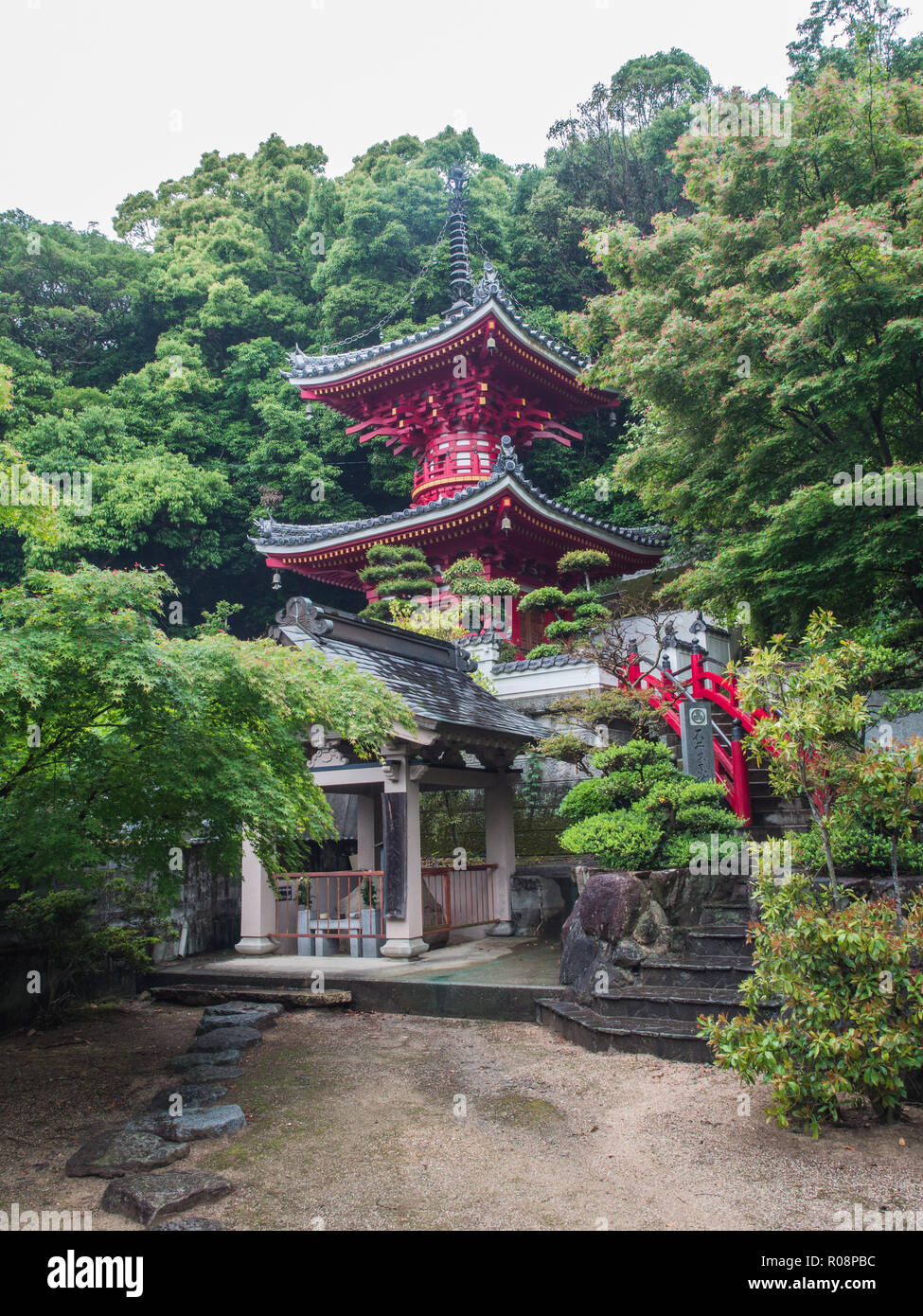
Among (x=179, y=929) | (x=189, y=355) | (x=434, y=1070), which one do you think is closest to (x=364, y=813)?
(x=179, y=929)

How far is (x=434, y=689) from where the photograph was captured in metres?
11.2

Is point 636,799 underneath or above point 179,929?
above

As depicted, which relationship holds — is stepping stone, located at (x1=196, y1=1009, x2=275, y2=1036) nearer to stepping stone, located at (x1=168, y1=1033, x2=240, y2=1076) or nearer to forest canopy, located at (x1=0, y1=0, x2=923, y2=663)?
stepping stone, located at (x1=168, y1=1033, x2=240, y2=1076)

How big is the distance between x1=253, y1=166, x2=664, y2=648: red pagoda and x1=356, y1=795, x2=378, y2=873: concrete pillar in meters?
7.47

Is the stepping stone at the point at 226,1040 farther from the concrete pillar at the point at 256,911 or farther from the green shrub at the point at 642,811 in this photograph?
the green shrub at the point at 642,811

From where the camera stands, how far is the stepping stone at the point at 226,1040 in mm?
7133

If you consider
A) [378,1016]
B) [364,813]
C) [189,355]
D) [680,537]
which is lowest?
[378,1016]

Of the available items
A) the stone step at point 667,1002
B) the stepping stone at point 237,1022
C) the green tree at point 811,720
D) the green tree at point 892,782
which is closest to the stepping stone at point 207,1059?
the stepping stone at point 237,1022

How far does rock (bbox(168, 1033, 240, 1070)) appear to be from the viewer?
6727 millimetres

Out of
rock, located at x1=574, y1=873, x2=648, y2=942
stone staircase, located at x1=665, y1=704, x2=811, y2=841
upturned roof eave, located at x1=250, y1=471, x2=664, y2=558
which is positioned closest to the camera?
rock, located at x1=574, y1=873, x2=648, y2=942

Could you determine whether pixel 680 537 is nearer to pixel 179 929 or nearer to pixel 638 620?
pixel 638 620

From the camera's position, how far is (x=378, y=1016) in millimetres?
8141

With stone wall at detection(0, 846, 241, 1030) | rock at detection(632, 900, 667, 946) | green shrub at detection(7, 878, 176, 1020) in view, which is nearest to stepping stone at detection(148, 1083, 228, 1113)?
stone wall at detection(0, 846, 241, 1030)
